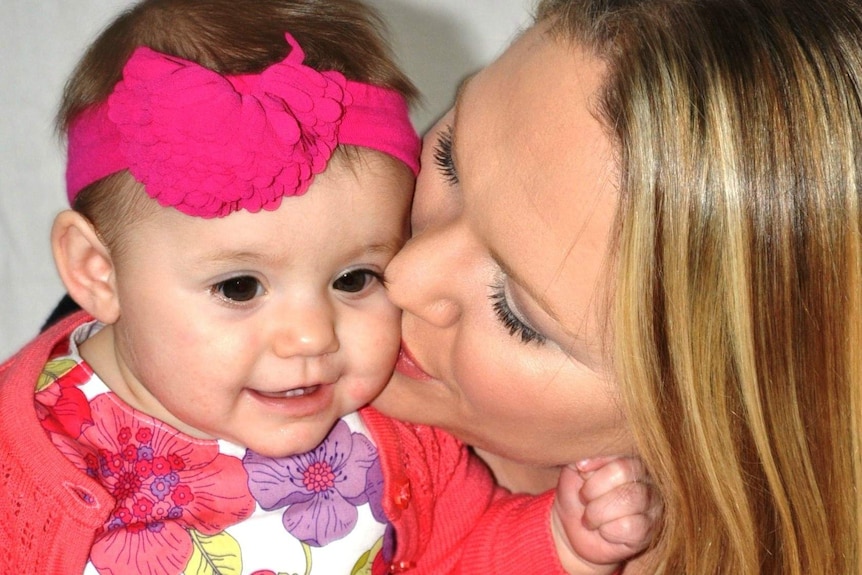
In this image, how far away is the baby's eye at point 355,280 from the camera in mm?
1348

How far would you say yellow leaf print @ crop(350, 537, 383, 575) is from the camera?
1535mm

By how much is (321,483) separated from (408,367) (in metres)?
0.21

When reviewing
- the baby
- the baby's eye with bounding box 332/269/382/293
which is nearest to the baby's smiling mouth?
the baby

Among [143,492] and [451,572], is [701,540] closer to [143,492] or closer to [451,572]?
[451,572]

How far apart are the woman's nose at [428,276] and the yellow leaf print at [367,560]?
0.41 m

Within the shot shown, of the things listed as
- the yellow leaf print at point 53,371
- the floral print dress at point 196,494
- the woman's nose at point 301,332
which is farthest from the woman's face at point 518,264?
the yellow leaf print at point 53,371

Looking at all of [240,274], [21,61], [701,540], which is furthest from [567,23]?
[21,61]

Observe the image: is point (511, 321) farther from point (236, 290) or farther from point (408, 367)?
point (236, 290)

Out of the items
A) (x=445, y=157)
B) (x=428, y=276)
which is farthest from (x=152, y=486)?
(x=445, y=157)

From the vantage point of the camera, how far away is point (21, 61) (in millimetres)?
2279

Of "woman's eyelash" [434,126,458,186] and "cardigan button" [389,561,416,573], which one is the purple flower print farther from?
"woman's eyelash" [434,126,458,186]

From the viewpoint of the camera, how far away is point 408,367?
1.45 m

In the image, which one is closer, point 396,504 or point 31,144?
point 396,504

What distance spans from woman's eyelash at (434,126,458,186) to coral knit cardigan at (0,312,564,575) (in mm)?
403
